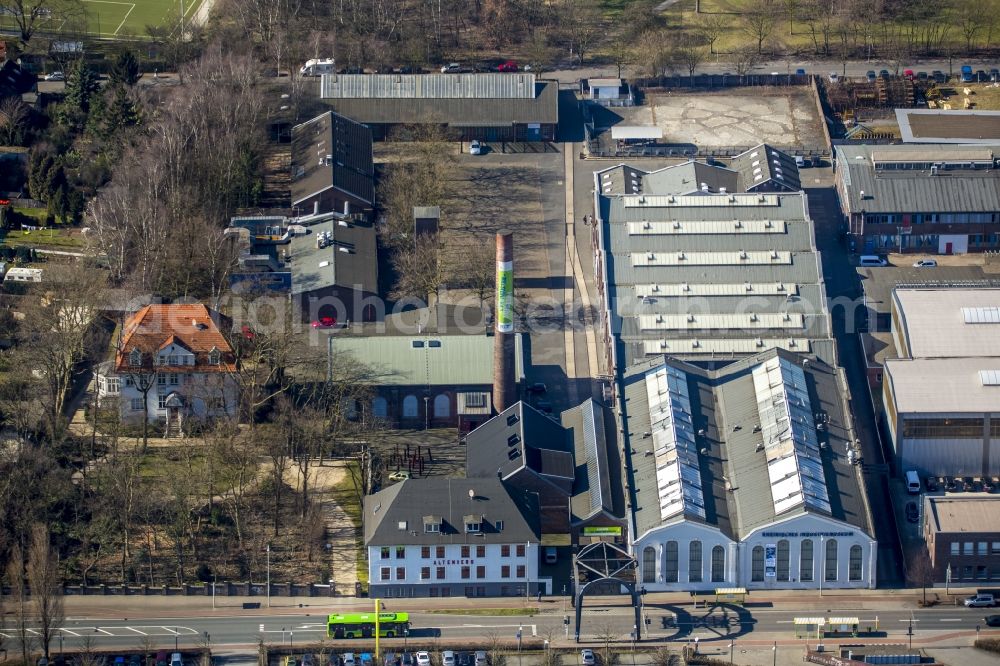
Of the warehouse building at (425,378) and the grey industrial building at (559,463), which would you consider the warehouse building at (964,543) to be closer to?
the grey industrial building at (559,463)

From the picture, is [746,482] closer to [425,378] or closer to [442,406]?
[442,406]

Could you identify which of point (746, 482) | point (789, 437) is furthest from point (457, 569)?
point (789, 437)

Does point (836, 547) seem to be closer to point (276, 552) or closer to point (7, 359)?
point (276, 552)

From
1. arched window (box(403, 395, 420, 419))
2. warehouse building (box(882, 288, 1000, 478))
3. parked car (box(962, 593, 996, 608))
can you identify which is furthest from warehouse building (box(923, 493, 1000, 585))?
arched window (box(403, 395, 420, 419))

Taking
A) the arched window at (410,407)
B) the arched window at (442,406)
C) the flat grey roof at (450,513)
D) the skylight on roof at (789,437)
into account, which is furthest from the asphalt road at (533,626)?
the arched window at (442,406)

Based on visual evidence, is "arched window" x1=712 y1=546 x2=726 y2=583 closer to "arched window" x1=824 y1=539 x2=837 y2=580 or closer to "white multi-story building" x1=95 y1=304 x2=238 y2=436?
"arched window" x1=824 y1=539 x2=837 y2=580

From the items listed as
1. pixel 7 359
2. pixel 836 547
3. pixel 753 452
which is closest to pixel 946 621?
pixel 836 547
